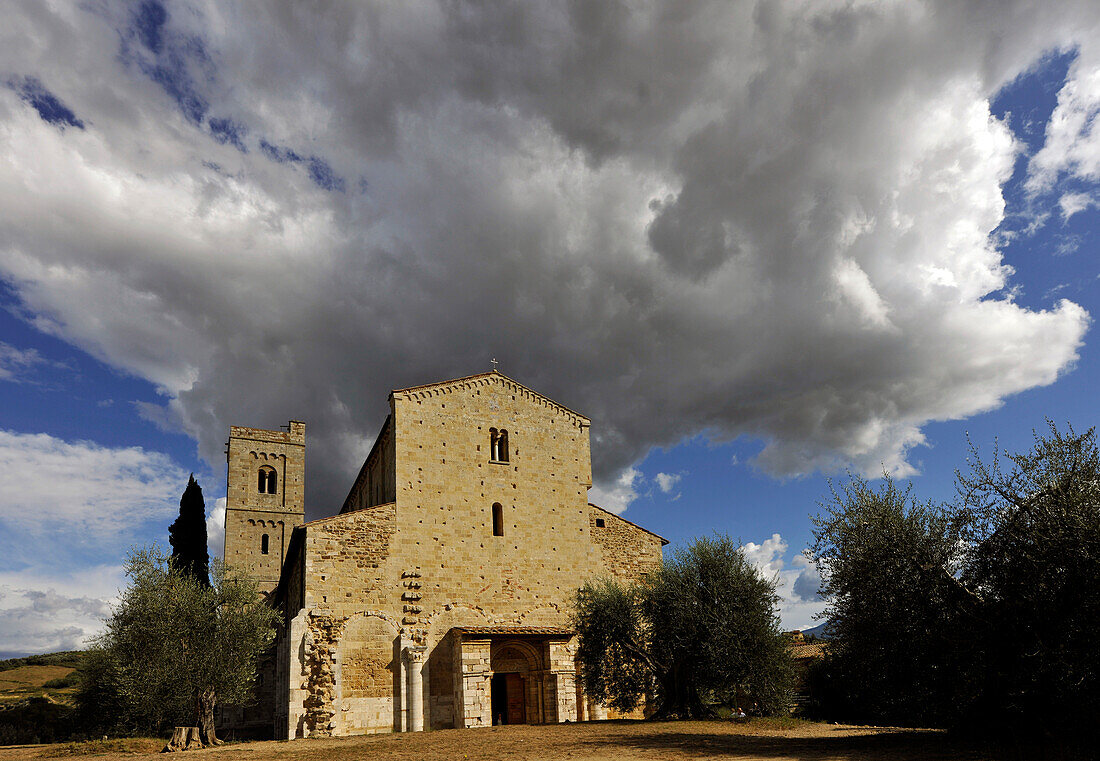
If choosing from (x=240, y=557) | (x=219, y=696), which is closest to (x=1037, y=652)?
(x=219, y=696)

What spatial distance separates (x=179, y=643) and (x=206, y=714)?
2.53 m

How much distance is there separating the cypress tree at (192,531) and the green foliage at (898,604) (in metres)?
39.9

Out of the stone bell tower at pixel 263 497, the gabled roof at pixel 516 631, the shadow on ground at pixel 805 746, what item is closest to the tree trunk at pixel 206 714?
the gabled roof at pixel 516 631

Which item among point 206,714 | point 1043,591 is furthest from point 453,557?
point 1043,591

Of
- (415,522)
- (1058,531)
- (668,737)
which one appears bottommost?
(668,737)

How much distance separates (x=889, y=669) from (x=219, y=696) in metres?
21.0

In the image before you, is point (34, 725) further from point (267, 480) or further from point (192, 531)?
point (267, 480)

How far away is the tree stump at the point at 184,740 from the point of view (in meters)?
20.8

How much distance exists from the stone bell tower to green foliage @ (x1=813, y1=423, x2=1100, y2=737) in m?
47.2

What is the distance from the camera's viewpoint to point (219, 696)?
76.3 ft

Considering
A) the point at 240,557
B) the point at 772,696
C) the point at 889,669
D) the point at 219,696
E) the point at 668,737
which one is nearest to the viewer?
the point at 889,669

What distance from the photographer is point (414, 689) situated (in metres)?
24.8

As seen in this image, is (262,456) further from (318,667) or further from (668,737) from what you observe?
(668,737)

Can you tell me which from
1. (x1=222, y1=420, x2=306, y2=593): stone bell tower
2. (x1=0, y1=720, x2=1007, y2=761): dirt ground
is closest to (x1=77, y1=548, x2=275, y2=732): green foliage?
(x1=0, y1=720, x2=1007, y2=761): dirt ground
